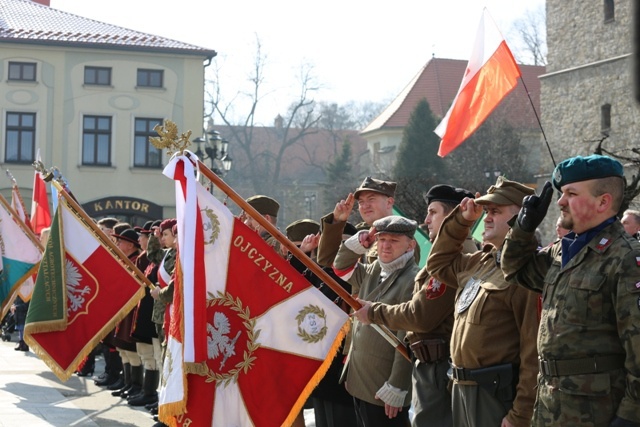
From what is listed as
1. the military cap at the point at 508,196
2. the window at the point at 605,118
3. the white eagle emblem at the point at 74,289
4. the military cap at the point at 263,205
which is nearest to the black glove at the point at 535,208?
the military cap at the point at 508,196

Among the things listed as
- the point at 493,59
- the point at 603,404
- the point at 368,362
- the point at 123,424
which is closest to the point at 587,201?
the point at 603,404

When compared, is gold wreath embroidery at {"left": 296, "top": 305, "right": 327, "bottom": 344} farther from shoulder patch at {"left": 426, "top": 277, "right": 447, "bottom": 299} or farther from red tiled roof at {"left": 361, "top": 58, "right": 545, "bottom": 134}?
red tiled roof at {"left": 361, "top": 58, "right": 545, "bottom": 134}

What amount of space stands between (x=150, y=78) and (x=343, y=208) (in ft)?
106

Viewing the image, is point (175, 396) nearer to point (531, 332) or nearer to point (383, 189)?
point (383, 189)

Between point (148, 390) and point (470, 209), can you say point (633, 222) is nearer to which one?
point (470, 209)

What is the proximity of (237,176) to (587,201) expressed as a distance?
73.4 meters

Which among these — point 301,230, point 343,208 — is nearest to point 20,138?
point 301,230

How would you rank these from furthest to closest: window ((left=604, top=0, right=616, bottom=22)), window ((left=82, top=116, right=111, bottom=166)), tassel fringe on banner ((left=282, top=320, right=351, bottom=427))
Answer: window ((left=604, top=0, right=616, bottom=22)), window ((left=82, top=116, right=111, bottom=166)), tassel fringe on banner ((left=282, top=320, right=351, bottom=427))

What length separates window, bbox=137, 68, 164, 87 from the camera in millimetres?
38500

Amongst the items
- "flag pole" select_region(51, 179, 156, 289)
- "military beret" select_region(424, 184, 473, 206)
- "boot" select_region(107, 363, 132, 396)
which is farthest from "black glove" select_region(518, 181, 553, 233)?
"boot" select_region(107, 363, 132, 396)

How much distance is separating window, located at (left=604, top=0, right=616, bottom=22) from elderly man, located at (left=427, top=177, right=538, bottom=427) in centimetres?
3884

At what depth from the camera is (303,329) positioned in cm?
696

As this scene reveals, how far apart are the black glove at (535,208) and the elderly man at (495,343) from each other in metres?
0.43

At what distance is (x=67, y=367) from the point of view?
10.7m
